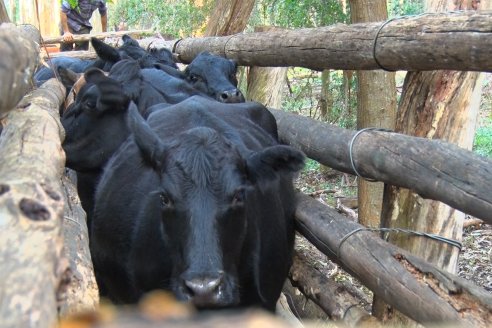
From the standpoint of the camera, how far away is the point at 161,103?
18.0 feet

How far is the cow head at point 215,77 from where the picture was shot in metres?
6.81

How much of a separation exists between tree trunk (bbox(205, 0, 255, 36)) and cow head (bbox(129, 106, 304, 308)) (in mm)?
6521

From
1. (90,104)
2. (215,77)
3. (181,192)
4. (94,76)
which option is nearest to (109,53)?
(215,77)

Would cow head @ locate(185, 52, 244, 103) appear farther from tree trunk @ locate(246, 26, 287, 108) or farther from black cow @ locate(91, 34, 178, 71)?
tree trunk @ locate(246, 26, 287, 108)

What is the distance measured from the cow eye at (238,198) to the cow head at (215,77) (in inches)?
128

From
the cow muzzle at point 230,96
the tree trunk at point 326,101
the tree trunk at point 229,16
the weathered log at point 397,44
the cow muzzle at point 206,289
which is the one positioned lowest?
the tree trunk at point 326,101

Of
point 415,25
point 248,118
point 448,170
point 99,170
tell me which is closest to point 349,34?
point 415,25

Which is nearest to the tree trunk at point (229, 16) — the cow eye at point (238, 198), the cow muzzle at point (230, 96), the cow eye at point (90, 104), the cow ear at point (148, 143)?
the cow muzzle at point (230, 96)

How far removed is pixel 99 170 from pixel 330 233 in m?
2.33

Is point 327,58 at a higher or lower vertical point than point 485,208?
higher

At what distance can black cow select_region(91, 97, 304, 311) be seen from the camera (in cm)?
333

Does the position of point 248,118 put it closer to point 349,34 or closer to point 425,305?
point 349,34

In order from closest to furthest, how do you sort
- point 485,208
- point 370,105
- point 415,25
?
point 485,208 < point 415,25 < point 370,105

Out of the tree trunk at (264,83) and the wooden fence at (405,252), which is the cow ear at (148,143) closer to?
the wooden fence at (405,252)
